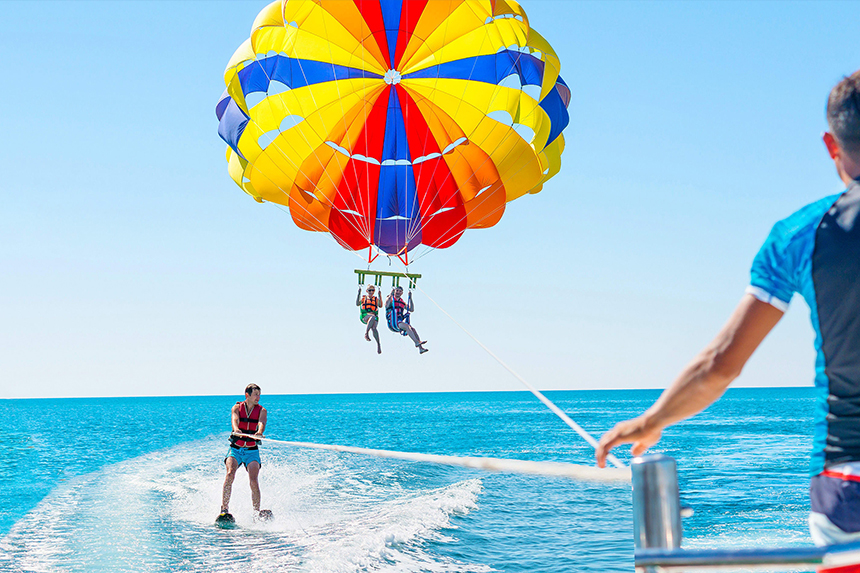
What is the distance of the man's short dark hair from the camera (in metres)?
1.33

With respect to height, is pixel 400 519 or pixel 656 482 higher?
pixel 656 482

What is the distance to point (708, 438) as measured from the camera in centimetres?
3031

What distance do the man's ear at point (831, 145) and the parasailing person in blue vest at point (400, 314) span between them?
929cm

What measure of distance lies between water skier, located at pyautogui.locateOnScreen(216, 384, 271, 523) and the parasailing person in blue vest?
8.38ft

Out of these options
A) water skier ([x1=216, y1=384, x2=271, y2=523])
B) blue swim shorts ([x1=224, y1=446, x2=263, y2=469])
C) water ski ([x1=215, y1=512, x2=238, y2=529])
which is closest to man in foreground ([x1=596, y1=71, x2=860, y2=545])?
water skier ([x1=216, y1=384, x2=271, y2=523])

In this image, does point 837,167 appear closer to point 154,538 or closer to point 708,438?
point 154,538

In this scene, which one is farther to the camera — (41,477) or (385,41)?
(41,477)

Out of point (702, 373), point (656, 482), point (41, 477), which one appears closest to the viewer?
point (656, 482)

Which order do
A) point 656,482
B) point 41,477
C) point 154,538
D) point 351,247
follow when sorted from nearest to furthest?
point 656,482 < point 154,538 < point 351,247 < point 41,477

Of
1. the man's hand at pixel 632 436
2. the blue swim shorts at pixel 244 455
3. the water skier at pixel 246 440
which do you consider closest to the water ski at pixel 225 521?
the water skier at pixel 246 440

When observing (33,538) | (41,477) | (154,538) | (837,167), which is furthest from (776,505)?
(41,477)

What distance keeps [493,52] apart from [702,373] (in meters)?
9.24

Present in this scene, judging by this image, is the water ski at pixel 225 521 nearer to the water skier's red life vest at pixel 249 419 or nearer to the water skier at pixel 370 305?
the water skier's red life vest at pixel 249 419

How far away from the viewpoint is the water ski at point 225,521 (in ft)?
30.8
